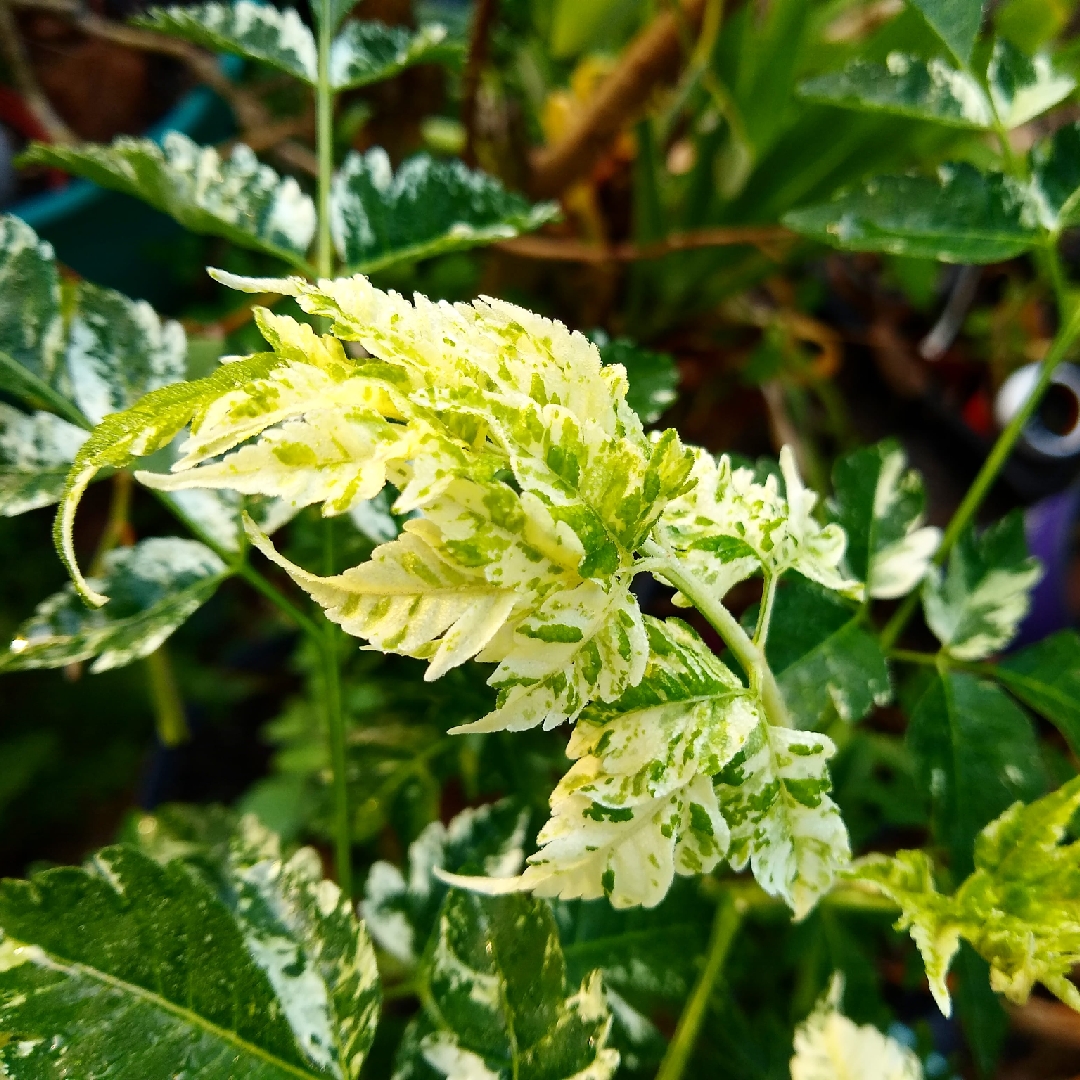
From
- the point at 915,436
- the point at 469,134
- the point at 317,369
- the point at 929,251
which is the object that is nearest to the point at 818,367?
the point at 915,436

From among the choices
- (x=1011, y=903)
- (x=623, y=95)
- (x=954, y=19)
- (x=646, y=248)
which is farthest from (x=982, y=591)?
(x=623, y=95)

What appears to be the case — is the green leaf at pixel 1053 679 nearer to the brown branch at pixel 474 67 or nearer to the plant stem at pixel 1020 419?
the plant stem at pixel 1020 419

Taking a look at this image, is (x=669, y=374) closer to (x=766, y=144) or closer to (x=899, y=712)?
(x=766, y=144)

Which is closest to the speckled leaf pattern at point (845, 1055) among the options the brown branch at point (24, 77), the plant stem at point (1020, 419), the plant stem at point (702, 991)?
the plant stem at point (702, 991)

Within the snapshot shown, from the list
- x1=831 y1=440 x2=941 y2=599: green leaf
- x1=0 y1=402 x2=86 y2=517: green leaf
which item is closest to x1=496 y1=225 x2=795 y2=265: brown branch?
x1=831 y1=440 x2=941 y2=599: green leaf

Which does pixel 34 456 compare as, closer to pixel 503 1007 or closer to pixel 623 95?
pixel 503 1007
